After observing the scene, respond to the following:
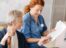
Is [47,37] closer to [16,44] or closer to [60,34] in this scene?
[60,34]

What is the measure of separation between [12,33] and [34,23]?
0.15m

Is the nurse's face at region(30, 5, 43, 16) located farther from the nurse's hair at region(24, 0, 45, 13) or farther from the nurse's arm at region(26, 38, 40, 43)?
the nurse's arm at region(26, 38, 40, 43)

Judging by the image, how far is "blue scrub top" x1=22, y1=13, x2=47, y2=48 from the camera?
3.70ft

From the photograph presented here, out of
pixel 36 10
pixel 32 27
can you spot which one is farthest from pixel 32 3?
pixel 32 27

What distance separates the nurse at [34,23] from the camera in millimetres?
1117

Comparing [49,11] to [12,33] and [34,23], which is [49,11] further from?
[12,33]

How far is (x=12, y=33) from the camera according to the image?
3.68ft

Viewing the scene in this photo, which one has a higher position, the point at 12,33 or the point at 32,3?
the point at 32,3

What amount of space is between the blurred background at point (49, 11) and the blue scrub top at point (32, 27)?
35 mm

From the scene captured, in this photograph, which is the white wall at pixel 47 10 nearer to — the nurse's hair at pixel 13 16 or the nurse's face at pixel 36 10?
the nurse's face at pixel 36 10

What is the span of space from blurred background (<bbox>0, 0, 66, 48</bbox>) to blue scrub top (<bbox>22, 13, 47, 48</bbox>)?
0.03m

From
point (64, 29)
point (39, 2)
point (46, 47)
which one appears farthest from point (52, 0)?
point (46, 47)

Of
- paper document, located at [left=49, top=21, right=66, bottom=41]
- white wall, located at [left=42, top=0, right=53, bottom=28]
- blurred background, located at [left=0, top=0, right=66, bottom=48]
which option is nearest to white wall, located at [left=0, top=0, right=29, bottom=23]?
blurred background, located at [left=0, top=0, right=66, bottom=48]

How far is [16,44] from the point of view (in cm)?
113
